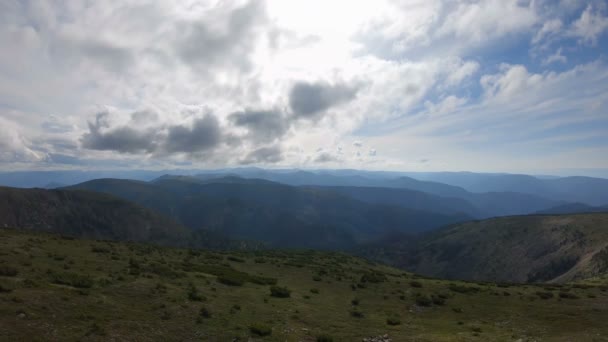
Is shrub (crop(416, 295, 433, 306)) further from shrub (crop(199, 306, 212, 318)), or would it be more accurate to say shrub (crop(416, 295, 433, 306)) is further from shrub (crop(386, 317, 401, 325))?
shrub (crop(199, 306, 212, 318))

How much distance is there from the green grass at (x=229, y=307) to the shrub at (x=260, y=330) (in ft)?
0.20

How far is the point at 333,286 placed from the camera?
39.0 meters

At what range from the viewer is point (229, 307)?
79.2ft

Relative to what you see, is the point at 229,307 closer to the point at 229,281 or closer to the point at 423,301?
the point at 229,281

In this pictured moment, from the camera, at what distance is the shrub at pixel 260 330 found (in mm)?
19344

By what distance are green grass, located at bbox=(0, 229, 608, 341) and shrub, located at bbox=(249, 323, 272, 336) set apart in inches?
2.4

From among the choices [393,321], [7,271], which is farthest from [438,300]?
[7,271]

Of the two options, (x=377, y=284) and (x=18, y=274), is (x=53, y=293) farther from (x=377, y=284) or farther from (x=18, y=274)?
(x=377, y=284)

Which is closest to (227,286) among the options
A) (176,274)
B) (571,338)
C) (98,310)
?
(176,274)

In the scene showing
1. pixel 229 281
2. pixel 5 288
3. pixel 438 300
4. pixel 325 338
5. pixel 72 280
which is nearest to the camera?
pixel 5 288

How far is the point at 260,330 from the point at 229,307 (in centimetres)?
565

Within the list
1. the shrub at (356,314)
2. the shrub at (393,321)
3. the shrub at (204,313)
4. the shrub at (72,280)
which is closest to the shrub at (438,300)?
the shrub at (393,321)

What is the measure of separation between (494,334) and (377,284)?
19.8 meters

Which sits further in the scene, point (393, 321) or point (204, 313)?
point (393, 321)
